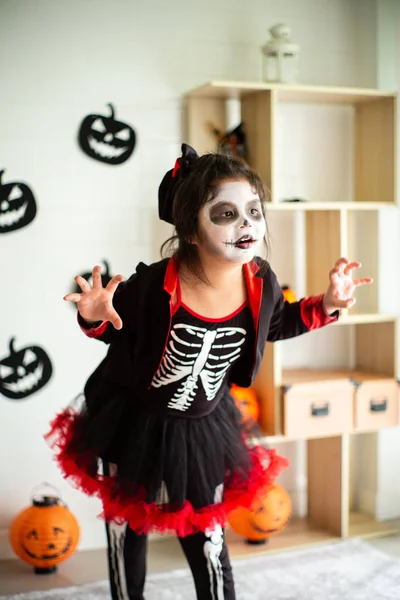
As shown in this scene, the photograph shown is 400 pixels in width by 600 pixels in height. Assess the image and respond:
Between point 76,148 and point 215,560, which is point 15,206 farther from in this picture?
point 215,560

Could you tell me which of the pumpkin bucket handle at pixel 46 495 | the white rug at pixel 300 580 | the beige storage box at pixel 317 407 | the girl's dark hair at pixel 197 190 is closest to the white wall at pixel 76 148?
the pumpkin bucket handle at pixel 46 495

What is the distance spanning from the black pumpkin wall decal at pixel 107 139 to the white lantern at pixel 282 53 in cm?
61

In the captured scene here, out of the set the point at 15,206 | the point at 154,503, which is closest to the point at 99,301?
the point at 154,503

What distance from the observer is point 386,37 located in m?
3.44

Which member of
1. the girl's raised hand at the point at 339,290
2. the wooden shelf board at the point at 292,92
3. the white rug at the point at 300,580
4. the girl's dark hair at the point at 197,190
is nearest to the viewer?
the girl's dark hair at the point at 197,190

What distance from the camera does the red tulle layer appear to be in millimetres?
2068

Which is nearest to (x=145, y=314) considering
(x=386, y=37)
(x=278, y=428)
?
(x=278, y=428)

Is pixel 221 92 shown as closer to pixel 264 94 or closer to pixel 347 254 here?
pixel 264 94

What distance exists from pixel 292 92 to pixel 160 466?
1638 mm

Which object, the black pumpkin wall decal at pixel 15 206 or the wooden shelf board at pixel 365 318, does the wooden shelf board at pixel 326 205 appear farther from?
the black pumpkin wall decal at pixel 15 206

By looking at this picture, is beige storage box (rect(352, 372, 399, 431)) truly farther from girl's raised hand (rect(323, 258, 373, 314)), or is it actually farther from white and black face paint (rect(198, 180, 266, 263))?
white and black face paint (rect(198, 180, 266, 263))

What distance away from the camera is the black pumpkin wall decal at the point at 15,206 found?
3037 mm

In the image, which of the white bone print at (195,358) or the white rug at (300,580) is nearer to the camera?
the white bone print at (195,358)

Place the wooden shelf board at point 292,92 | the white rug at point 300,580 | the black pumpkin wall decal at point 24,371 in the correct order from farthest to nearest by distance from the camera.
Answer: the black pumpkin wall decal at point 24,371, the wooden shelf board at point 292,92, the white rug at point 300,580
